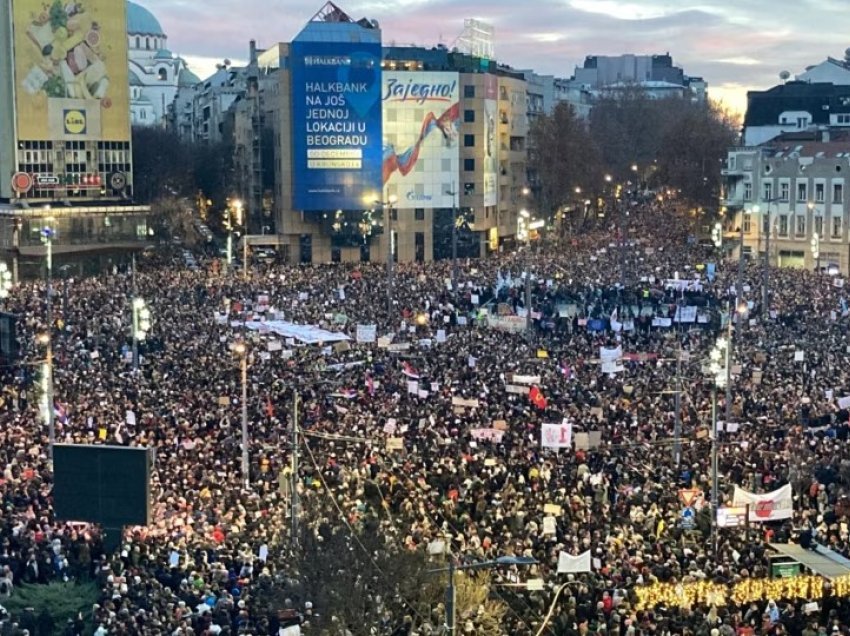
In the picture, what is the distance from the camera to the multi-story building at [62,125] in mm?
71938

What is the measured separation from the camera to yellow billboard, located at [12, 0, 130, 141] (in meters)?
72.2

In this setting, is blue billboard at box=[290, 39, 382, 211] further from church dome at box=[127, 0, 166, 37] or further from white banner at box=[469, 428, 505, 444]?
church dome at box=[127, 0, 166, 37]

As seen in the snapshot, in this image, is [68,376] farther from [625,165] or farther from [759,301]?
[625,165]

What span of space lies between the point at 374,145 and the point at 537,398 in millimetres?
48941

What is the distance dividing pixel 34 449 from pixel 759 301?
89.4ft

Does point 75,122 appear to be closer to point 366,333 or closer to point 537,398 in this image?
point 366,333

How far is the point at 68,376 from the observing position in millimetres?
32750

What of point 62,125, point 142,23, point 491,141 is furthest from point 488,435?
point 142,23

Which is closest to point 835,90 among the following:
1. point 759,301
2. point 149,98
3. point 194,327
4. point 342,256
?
point 342,256

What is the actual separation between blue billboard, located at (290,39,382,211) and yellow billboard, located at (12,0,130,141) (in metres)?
10.1

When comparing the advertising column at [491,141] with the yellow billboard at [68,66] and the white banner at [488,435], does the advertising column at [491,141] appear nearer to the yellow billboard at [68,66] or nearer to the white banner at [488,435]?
the yellow billboard at [68,66]

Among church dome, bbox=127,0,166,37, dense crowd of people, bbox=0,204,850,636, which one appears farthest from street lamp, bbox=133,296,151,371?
church dome, bbox=127,0,166,37

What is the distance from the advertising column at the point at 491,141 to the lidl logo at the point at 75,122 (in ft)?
81.7

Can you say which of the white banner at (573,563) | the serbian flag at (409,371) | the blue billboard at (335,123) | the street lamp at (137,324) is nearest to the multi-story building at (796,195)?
the blue billboard at (335,123)
